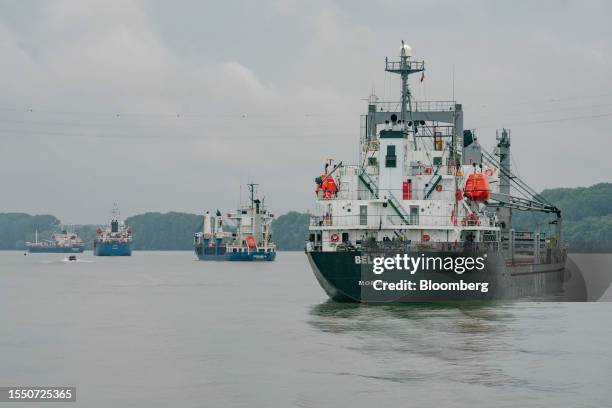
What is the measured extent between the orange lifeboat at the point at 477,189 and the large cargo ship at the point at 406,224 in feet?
0.22

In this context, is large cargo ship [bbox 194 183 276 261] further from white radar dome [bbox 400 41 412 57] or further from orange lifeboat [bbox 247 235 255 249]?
white radar dome [bbox 400 41 412 57]

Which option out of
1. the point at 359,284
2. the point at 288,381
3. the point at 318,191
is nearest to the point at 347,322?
Answer: the point at 359,284

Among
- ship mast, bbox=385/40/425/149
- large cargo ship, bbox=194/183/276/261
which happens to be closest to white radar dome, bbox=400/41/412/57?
ship mast, bbox=385/40/425/149

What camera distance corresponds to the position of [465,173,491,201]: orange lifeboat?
6209 centimetres

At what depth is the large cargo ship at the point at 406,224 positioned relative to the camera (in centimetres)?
5678

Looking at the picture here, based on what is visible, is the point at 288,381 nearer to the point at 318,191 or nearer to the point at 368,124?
the point at 318,191

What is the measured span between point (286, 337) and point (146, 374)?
41.6 feet

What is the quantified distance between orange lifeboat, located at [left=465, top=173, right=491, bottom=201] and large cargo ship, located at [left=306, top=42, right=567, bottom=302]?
0.07 m

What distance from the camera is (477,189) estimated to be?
204ft

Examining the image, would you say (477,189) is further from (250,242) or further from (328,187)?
(250,242)

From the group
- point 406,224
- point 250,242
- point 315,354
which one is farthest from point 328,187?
point 250,242

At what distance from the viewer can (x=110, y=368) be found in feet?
123

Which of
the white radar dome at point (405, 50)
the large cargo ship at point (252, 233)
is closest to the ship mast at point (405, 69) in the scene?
the white radar dome at point (405, 50)

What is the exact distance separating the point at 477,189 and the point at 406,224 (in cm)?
566
